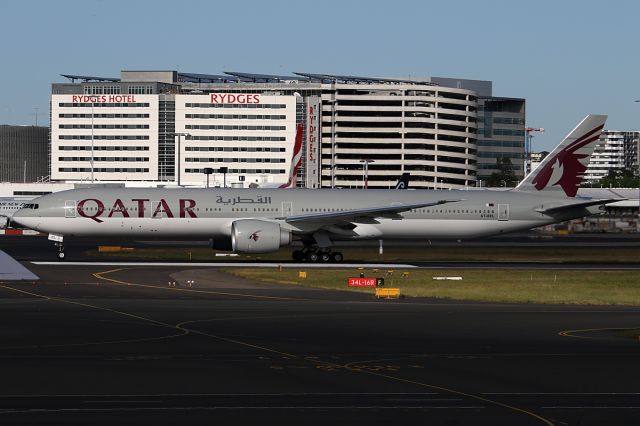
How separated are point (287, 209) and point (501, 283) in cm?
2006

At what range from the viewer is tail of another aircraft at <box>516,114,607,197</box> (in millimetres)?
71812

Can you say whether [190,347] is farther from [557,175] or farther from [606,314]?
[557,175]

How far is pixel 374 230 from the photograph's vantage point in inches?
2697

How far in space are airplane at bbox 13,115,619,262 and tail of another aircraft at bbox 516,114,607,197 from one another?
0.06m

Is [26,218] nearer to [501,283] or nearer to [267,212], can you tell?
[267,212]

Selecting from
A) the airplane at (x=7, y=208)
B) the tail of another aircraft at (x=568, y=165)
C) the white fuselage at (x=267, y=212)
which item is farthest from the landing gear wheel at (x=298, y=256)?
the airplane at (x=7, y=208)

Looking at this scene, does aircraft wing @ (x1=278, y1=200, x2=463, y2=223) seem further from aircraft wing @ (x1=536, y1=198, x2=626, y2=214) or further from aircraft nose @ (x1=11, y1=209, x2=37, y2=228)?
aircraft nose @ (x1=11, y1=209, x2=37, y2=228)

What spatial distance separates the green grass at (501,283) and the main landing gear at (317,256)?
8.50m

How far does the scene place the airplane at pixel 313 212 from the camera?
216ft

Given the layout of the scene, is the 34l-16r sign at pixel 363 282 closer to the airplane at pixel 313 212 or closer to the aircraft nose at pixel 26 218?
the airplane at pixel 313 212

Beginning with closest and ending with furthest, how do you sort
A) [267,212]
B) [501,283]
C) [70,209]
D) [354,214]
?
[501,283], [70,209], [354,214], [267,212]

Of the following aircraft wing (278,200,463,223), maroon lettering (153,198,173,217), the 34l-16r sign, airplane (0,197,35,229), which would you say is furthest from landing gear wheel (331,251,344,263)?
airplane (0,197,35,229)

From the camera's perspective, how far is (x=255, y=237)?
64.6 meters

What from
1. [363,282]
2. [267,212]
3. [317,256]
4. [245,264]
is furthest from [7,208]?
[363,282]
